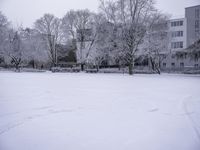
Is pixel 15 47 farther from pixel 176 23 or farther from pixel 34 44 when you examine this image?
pixel 176 23

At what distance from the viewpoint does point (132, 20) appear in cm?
2900

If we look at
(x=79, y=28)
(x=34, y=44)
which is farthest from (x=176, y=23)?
(x=34, y=44)

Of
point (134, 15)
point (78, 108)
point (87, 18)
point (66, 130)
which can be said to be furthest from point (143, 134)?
point (87, 18)

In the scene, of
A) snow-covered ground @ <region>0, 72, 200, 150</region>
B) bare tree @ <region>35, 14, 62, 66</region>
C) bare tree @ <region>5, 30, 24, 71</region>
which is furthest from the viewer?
bare tree @ <region>35, 14, 62, 66</region>

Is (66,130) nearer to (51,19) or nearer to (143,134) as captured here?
(143,134)

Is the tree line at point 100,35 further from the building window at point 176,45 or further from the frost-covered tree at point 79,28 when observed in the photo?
the building window at point 176,45

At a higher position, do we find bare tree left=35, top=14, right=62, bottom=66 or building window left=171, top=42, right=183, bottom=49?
bare tree left=35, top=14, right=62, bottom=66

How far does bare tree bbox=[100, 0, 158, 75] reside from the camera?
1117 inches

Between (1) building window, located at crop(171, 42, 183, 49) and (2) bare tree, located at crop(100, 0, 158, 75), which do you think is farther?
(1) building window, located at crop(171, 42, 183, 49)

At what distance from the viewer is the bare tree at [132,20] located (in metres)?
28.4

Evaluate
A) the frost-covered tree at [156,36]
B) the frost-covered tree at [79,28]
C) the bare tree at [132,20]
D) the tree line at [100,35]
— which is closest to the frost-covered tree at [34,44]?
the tree line at [100,35]

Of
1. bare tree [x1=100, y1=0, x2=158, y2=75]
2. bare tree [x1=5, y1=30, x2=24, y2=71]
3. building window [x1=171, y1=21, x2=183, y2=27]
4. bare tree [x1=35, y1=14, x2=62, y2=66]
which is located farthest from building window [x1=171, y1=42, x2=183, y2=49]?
bare tree [x1=5, y1=30, x2=24, y2=71]

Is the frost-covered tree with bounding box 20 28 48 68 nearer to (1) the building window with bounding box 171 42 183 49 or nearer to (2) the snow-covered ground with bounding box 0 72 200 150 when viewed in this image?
(1) the building window with bounding box 171 42 183 49

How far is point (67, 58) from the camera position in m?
56.0
